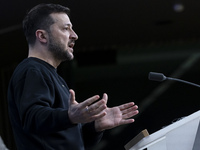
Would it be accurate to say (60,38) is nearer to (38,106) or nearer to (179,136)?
(38,106)

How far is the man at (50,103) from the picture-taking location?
1371 mm

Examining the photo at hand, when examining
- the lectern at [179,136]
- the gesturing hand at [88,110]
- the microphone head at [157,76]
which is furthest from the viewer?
the microphone head at [157,76]

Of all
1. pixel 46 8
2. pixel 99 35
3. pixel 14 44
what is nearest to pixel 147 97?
pixel 99 35

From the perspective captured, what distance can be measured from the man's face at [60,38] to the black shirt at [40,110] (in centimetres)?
9

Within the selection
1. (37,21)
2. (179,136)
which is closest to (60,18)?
(37,21)

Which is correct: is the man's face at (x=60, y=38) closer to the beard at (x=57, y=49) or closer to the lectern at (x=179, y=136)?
the beard at (x=57, y=49)

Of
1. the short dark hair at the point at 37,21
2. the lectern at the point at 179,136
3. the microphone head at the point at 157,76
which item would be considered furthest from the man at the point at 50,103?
the microphone head at the point at 157,76

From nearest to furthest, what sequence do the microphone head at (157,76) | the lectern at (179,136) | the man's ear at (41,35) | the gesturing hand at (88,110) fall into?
1. the gesturing hand at (88,110)
2. the lectern at (179,136)
3. the man's ear at (41,35)
4. the microphone head at (157,76)

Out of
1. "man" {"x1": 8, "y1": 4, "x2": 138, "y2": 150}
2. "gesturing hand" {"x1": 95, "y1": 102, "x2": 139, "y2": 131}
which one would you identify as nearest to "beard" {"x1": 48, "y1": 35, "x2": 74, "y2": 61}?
"man" {"x1": 8, "y1": 4, "x2": 138, "y2": 150}

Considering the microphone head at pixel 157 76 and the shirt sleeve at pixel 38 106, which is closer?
the shirt sleeve at pixel 38 106

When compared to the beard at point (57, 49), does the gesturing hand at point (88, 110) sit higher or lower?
lower

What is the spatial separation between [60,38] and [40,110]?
0.44 meters

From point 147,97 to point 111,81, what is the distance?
31.1 inches

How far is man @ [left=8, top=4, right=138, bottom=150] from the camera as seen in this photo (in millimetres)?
1371
